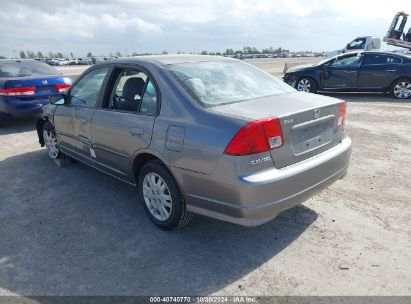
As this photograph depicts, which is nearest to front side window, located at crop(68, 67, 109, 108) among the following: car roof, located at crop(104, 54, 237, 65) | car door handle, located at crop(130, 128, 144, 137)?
car roof, located at crop(104, 54, 237, 65)

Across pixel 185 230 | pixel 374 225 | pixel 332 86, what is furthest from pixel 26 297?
pixel 332 86

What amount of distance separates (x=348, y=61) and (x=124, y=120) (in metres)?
9.98

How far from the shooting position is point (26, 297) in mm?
2773

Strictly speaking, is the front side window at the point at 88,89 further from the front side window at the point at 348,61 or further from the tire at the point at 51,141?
the front side window at the point at 348,61

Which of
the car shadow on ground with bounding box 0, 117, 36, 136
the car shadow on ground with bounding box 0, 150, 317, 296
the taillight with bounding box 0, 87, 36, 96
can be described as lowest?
the car shadow on ground with bounding box 0, 150, 317, 296

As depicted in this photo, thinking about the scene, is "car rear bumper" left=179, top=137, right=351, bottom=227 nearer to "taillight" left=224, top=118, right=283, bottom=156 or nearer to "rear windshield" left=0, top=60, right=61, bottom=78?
"taillight" left=224, top=118, right=283, bottom=156

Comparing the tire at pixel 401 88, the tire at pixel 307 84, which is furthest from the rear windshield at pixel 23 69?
the tire at pixel 401 88

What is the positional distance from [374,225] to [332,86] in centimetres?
912

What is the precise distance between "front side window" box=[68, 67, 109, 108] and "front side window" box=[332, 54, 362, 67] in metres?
9.39

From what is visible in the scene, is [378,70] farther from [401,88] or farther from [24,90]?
[24,90]

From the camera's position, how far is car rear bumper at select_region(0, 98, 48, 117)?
7.87m

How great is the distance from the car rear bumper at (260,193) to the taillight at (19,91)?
6240 mm

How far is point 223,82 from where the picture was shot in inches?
142

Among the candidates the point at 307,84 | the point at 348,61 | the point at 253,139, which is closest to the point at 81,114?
the point at 253,139
